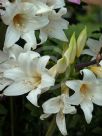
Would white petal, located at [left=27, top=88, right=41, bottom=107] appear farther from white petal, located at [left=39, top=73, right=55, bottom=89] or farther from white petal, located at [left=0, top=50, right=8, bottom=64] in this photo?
white petal, located at [left=0, top=50, right=8, bottom=64]

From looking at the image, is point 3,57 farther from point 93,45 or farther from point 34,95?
point 93,45

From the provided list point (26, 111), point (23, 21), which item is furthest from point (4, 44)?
point (26, 111)

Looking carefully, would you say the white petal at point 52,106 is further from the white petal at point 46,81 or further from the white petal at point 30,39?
the white petal at point 30,39

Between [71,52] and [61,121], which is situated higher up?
[71,52]

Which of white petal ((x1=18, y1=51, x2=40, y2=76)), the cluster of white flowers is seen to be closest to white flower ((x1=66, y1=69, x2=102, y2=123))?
the cluster of white flowers

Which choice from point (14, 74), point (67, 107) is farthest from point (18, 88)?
point (67, 107)

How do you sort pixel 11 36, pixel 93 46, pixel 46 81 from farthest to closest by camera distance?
pixel 93 46
pixel 11 36
pixel 46 81

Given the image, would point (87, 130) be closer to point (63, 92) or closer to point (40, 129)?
point (40, 129)

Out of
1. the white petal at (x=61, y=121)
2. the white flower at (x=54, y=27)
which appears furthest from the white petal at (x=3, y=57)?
the white petal at (x=61, y=121)
